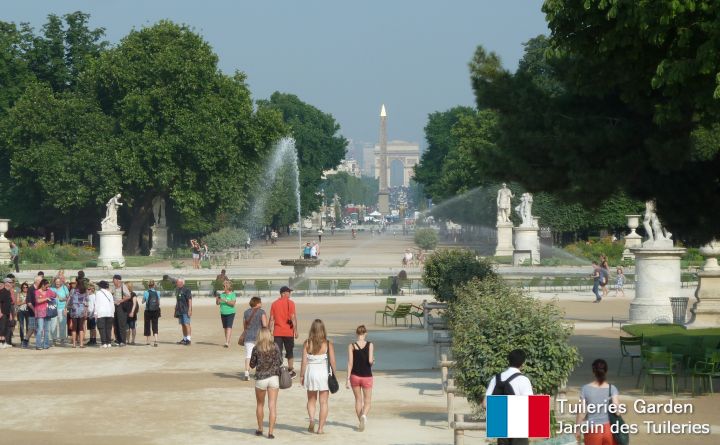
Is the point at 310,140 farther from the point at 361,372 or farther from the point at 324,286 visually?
the point at 361,372

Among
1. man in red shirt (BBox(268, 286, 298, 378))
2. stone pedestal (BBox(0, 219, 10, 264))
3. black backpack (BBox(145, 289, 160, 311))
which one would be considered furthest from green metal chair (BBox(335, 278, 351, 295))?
man in red shirt (BBox(268, 286, 298, 378))

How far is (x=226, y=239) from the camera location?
80.8 metres

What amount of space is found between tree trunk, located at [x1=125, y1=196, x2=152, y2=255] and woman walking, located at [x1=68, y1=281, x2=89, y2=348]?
46282mm

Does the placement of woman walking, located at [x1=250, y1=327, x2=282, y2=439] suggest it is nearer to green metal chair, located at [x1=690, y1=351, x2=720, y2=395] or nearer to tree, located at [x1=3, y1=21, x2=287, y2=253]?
green metal chair, located at [x1=690, y1=351, x2=720, y2=395]

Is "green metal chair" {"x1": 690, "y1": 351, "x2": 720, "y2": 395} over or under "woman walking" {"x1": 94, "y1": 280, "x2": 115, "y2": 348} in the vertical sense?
under

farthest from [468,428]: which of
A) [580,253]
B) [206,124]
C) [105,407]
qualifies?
[206,124]

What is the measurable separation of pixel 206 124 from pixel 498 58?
158 feet

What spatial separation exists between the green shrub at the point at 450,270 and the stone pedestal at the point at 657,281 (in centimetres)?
515

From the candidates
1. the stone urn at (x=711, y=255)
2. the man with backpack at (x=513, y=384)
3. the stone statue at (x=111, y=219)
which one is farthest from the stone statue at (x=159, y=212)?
the man with backpack at (x=513, y=384)

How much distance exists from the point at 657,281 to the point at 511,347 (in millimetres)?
16495

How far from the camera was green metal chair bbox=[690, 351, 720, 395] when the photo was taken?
19.7 m

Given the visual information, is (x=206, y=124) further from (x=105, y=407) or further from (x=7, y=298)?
(x=105, y=407)

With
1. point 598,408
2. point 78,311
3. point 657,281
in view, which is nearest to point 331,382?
point 598,408

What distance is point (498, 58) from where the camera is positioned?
77.4 ft
